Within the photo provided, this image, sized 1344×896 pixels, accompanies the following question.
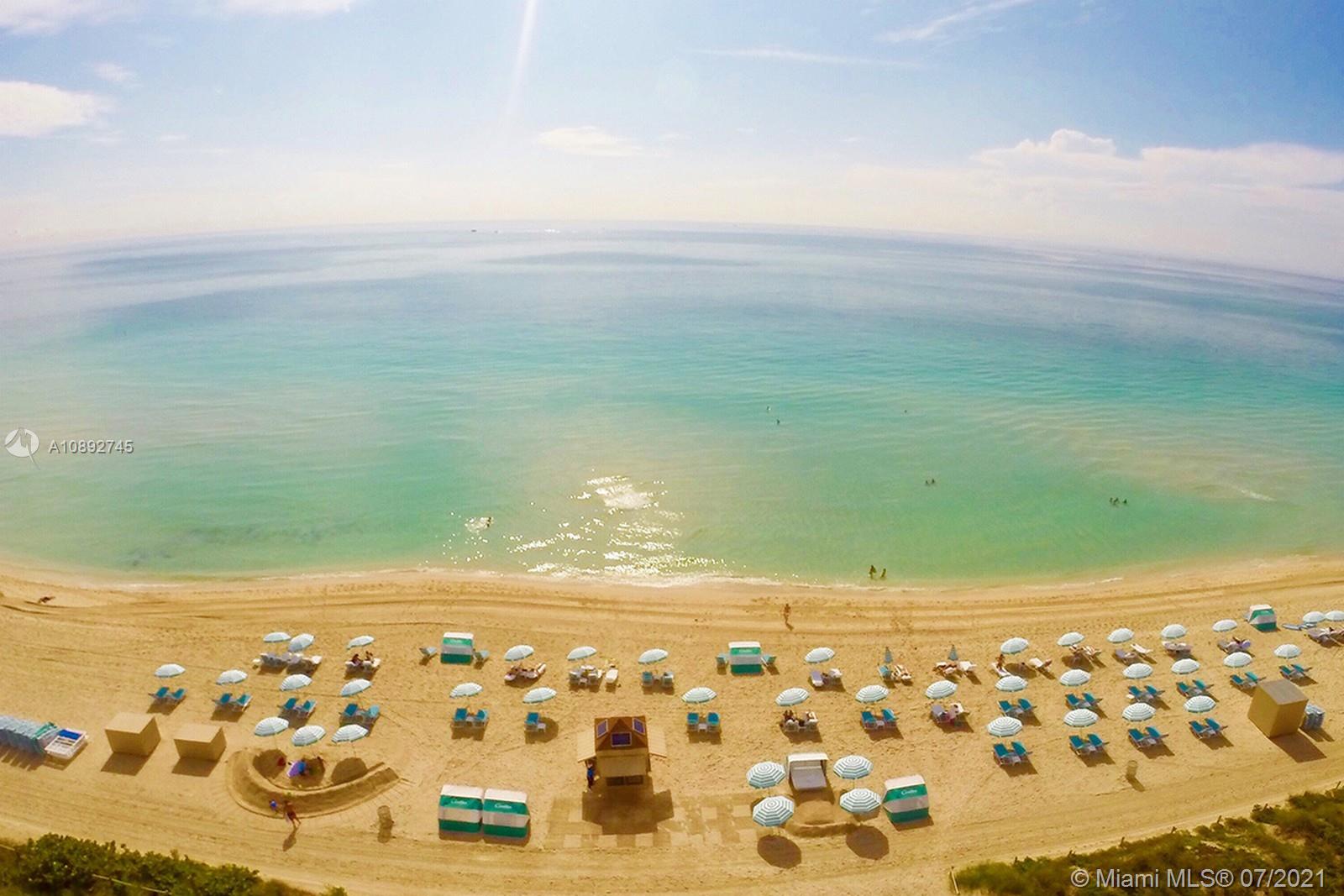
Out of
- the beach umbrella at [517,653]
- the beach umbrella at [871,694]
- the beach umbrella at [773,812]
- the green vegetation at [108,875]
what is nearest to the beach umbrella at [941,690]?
the beach umbrella at [871,694]

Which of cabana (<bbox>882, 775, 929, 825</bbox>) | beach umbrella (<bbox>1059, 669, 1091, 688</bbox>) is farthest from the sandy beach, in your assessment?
beach umbrella (<bbox>1059, 669, 1091, 688</bbox>)

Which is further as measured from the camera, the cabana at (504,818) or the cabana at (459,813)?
the cabana at (459,813)

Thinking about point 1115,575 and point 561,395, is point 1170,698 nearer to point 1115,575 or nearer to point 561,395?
point 1115,575

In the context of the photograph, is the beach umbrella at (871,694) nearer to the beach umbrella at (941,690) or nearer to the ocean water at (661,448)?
the beach umbrella at (941,690)

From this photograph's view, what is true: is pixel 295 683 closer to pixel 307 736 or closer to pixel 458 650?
pixel 307 736

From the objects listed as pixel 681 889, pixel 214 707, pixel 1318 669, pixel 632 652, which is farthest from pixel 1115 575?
pixel 214 707

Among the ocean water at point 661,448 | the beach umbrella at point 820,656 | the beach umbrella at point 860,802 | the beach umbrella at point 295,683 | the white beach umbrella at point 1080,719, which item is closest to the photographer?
the beach umbrella at point 860,802

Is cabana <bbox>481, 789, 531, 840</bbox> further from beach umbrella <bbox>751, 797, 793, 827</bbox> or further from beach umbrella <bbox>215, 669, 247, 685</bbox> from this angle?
beach umbrella <bbox>215, 669, 247, 685</bbox>
